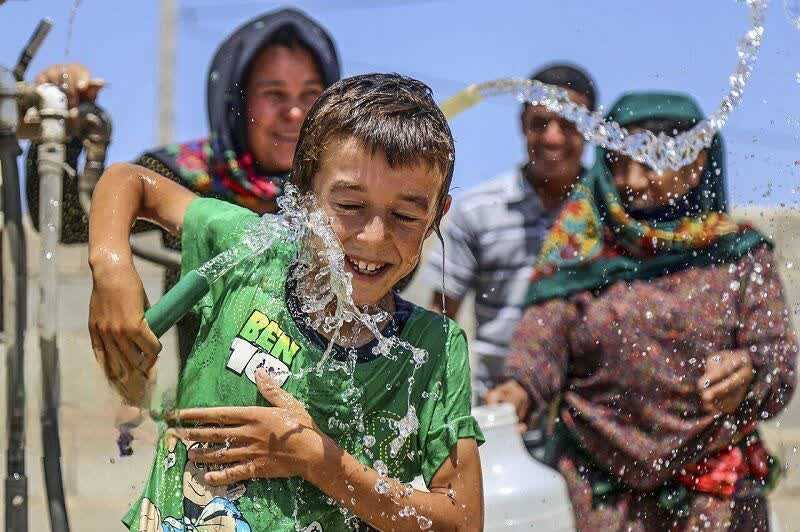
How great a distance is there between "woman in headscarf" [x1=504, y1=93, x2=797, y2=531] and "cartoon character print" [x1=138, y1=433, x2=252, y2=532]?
157 centimetres

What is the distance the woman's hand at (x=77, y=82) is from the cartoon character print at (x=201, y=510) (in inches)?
54.1

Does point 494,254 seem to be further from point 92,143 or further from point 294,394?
point 294,394

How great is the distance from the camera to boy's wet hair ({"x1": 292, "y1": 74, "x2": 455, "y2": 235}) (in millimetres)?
2027

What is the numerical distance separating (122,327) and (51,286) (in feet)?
2.64

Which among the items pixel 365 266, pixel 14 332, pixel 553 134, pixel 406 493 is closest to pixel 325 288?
pixel 365 266

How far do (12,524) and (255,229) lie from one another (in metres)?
0.91

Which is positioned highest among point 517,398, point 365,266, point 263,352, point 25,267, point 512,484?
point 365,266

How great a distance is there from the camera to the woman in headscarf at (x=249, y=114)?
10.9 ft

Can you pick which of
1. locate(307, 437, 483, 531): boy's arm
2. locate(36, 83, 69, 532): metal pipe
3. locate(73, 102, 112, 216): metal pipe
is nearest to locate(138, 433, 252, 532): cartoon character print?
locate(307, 437, 483, 531): boy's arm

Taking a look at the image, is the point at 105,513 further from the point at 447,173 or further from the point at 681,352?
the point at 447,173

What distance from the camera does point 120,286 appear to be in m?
2.06

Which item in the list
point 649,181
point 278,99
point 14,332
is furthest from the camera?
point 649,181

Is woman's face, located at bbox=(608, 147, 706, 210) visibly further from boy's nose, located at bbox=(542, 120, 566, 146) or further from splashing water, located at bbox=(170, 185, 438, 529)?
splashing water, located at bbox=(170, 185, 438, 529)

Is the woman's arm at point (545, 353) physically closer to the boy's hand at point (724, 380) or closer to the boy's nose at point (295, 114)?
the boy's hand at point (724, 380)
